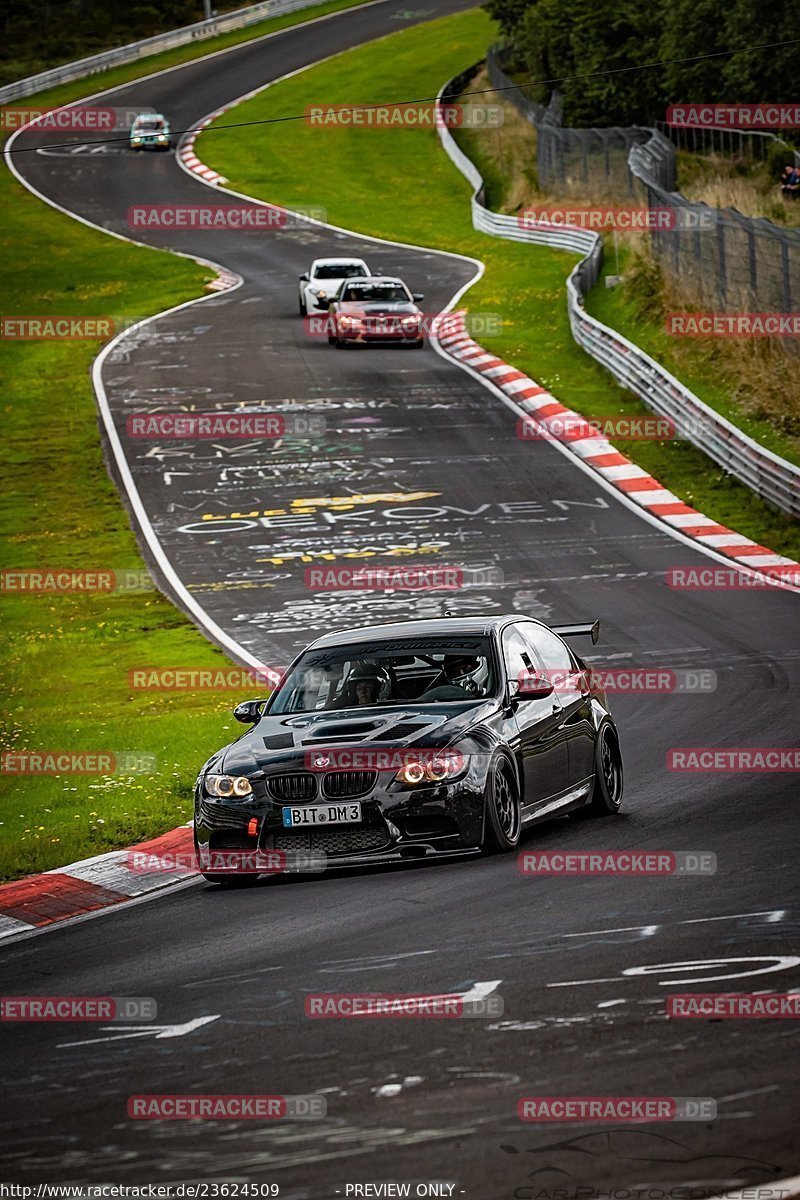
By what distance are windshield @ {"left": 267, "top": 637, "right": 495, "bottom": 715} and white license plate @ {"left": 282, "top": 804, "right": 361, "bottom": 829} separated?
3.68 feet

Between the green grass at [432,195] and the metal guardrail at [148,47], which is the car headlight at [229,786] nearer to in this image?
the green grass at [432,195]

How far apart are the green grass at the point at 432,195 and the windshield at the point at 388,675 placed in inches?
495

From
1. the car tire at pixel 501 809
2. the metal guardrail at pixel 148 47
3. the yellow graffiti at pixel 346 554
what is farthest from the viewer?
the metal guardrail at pixel 148 47

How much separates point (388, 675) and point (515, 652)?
34.6 inches

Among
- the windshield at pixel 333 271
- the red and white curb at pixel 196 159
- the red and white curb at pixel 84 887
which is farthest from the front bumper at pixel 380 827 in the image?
the red and white curb at pixel 196 159

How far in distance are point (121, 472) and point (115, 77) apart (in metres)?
62.5

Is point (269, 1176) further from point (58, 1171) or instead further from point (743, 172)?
point (743, 172)

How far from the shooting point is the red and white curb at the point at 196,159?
67.9 metres

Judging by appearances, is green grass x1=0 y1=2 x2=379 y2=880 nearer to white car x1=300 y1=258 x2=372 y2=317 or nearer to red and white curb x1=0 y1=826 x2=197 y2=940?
red and white curb x1=0 y1=826 x2=197 y2=940

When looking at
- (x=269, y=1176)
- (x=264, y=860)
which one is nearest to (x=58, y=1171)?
(x=269, y=1176)

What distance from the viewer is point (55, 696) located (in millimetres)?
Result: 19328

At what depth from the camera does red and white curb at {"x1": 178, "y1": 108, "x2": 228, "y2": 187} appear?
223 ft

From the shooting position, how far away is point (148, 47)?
309 feet

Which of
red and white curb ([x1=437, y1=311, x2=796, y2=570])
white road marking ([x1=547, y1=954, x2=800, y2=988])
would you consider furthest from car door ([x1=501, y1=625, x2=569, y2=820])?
red and white curb ([x1=437, y1=311, x2=796, y2=570])
